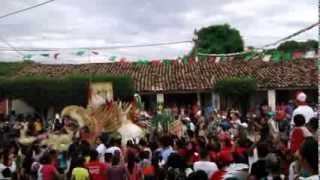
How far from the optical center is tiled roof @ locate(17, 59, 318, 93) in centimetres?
3127

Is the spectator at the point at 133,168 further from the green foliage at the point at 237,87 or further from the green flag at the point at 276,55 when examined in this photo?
the green flag at the point at 276,55

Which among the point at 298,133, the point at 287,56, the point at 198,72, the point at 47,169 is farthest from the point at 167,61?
the point at 298,133

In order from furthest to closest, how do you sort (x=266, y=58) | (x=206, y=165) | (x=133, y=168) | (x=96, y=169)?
1. (x=266, y=58)
2. (x=133, y=168)
3. (x=96, y=169)
4. (x=206, y=165)

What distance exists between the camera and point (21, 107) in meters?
32.1

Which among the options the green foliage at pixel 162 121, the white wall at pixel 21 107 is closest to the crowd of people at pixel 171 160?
the green foliage at pixel 162 121

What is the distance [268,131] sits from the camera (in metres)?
12.0

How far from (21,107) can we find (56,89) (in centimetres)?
329

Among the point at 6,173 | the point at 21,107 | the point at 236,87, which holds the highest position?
the point at 236,87

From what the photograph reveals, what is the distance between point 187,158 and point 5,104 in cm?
2478

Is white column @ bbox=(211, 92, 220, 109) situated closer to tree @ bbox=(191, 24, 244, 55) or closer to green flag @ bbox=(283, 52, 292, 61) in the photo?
green flag @ bbox=(283, 52, 292, 61)

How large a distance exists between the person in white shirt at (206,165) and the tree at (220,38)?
141 ft

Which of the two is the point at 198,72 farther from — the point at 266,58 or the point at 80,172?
the point at 80,172

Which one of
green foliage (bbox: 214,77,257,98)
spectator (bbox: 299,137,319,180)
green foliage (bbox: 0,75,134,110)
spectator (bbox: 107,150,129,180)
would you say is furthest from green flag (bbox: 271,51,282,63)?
spectator (bbox: 299,137,319,180)

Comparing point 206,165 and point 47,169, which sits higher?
point 206,165
